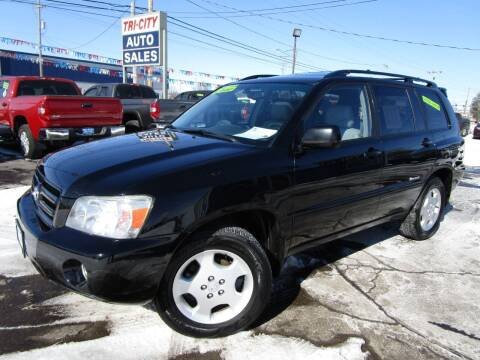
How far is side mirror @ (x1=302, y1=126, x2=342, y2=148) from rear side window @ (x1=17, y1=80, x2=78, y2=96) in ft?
28.2

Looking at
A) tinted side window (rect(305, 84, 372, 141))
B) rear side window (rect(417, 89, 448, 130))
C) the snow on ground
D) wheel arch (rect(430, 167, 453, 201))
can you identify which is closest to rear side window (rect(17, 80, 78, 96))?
the snow on ground

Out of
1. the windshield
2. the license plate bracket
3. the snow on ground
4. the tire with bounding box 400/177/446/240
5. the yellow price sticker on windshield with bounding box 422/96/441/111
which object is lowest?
the snow on ground

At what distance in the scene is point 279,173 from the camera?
2.89 meters

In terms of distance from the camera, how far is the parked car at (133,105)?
1177 cm

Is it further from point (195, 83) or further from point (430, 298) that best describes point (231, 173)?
point (195, 83)

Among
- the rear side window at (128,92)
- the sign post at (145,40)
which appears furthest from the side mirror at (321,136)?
the sign post at (145,40)

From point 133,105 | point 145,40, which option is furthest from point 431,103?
point 145,40

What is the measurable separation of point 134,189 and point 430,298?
8.65ft

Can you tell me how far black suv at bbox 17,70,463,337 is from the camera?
2.33 metres

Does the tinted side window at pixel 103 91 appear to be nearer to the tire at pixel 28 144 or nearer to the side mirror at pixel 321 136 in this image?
the tire at pixel 28 144

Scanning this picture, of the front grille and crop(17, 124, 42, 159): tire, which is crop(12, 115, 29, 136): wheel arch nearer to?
crop(17, 124, 42, 159): tire

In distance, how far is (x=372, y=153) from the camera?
12.0ft

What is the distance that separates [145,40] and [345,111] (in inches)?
572

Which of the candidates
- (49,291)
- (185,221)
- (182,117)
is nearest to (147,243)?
(185,221)
